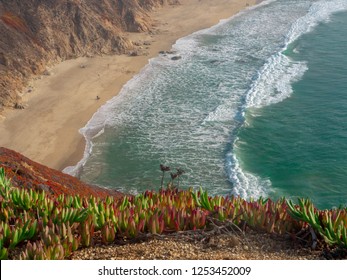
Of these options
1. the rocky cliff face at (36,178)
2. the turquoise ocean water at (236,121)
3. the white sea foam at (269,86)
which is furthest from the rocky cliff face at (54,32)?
the rocky cliff face at (36,178)

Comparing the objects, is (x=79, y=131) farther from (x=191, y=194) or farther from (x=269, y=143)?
(x=191, y=194)

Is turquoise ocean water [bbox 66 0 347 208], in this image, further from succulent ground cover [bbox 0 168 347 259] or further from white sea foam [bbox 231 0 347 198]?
succulent ground cover [bbox 0 168 347 259]

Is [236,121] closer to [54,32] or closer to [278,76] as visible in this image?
[278,76]

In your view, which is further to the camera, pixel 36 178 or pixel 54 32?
pixel 54 32

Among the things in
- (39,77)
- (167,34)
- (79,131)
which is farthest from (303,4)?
(79,131)

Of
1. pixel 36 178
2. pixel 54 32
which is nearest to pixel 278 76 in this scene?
pixel 54 32
